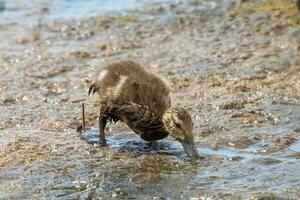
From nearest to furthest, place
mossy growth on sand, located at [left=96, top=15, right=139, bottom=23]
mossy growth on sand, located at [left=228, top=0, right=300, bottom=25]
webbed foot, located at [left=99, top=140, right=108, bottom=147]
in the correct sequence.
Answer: webbed foot, located at [left=99, top=140, right=108, bottom=147] → mossy growth on sand, located at [left=228, top=0, right=300, bottom=25] → mossy growth on sand, located at [left=96, top=15, right=139, bottom=23]

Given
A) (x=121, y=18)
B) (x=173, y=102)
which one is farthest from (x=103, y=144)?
(x=121, y=18)

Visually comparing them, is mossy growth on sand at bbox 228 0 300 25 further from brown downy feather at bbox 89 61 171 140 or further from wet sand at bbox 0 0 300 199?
brown downy feather at bbox 89 61 171 140

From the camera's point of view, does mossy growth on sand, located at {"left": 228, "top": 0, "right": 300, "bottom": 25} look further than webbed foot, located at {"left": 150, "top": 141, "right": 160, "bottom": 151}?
Yes

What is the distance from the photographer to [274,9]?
443 inches

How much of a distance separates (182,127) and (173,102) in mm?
1818

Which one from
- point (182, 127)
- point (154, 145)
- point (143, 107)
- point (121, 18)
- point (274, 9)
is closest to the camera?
point (182, 127)

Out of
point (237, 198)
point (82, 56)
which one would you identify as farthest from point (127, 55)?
point (237, 198)

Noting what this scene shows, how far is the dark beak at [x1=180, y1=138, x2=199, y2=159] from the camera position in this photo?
19.9ft

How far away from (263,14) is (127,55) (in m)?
2.39

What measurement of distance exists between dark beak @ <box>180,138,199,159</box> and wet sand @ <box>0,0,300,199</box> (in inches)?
2.3

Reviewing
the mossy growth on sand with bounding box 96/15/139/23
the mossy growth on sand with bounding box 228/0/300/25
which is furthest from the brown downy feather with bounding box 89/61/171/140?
the mossy growth on sand with bounding box 96/15/139/23

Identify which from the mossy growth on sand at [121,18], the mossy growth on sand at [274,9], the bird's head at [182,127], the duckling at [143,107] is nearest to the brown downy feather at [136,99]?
the duckling at [143,107]

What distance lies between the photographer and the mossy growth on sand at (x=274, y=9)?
35.3 ft

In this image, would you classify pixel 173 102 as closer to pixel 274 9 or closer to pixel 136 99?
pixel 136 99
